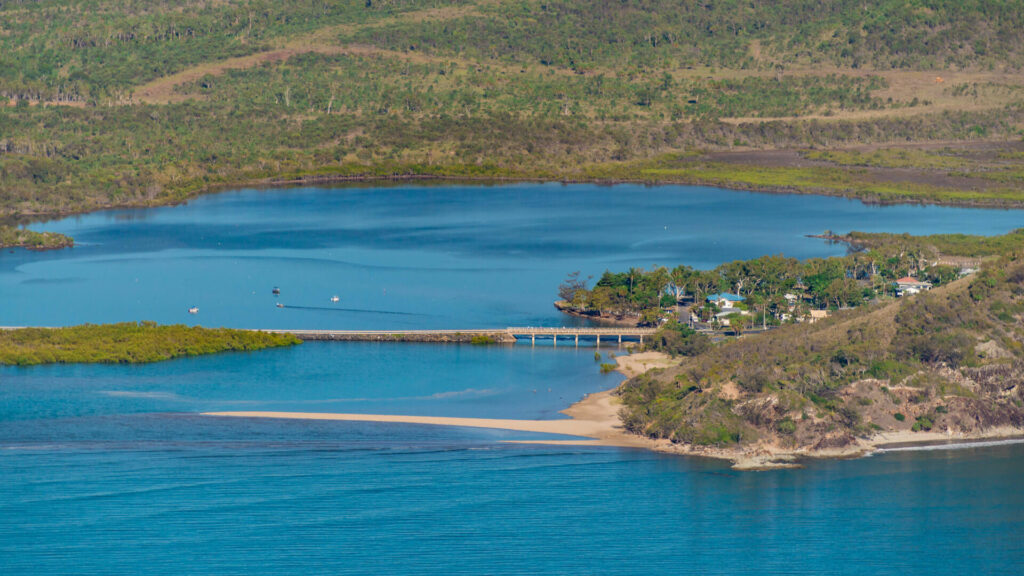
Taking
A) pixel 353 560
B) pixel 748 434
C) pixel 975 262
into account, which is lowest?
pixel 353 560

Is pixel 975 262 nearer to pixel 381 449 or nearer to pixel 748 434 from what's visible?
pixel 748 434

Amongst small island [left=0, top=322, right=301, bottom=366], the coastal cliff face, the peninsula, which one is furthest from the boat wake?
the coastal cliff face

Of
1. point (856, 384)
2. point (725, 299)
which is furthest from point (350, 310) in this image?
point (856, 384)

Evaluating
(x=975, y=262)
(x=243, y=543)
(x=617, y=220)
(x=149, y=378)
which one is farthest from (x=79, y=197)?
(x=243, y=543)

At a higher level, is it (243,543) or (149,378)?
(149,378)

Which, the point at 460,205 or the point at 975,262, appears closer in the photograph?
the point at 975,262

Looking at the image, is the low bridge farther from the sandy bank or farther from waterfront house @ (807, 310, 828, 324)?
the sandy bank

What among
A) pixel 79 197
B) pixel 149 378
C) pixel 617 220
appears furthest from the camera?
pixel 79 197

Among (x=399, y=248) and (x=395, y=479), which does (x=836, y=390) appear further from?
(x=399, y=248)

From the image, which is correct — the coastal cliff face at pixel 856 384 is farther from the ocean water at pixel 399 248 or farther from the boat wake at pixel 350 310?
the boat wake at pixel 350 310
